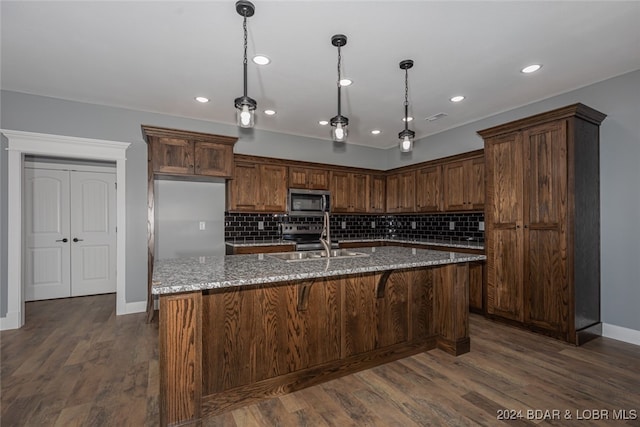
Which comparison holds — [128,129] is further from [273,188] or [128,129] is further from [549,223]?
[549,223]

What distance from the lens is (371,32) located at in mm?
2469

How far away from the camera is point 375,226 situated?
6.39 meters

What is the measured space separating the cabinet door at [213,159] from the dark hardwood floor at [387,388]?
214 cm

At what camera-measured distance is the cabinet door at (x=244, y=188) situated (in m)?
4.69

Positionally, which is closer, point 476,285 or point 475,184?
point 476,285

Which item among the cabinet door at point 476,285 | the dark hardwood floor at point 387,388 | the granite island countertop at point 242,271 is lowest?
the dark hardwood floor at point 387,388

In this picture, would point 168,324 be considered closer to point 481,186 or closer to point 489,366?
point 489,366

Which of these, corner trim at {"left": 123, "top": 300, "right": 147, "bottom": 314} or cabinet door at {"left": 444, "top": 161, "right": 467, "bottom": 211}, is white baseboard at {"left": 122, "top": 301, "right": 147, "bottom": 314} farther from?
cabinet door at {"left": 444, "top": 161, "right": 467, "bottom": 211}

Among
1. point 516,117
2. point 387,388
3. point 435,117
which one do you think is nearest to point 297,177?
point 435,117

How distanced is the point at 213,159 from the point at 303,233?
6.38 ft

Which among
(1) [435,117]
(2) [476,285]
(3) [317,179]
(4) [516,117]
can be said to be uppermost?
(1) [435,117]

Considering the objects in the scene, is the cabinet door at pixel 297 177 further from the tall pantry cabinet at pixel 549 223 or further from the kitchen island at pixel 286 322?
the tall pantry cabinet at pixel 549 223

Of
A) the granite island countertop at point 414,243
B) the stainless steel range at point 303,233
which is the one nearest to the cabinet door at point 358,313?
the granite island countertop at point 414,243

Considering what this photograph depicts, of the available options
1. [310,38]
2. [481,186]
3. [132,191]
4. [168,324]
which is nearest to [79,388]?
[168,324]
